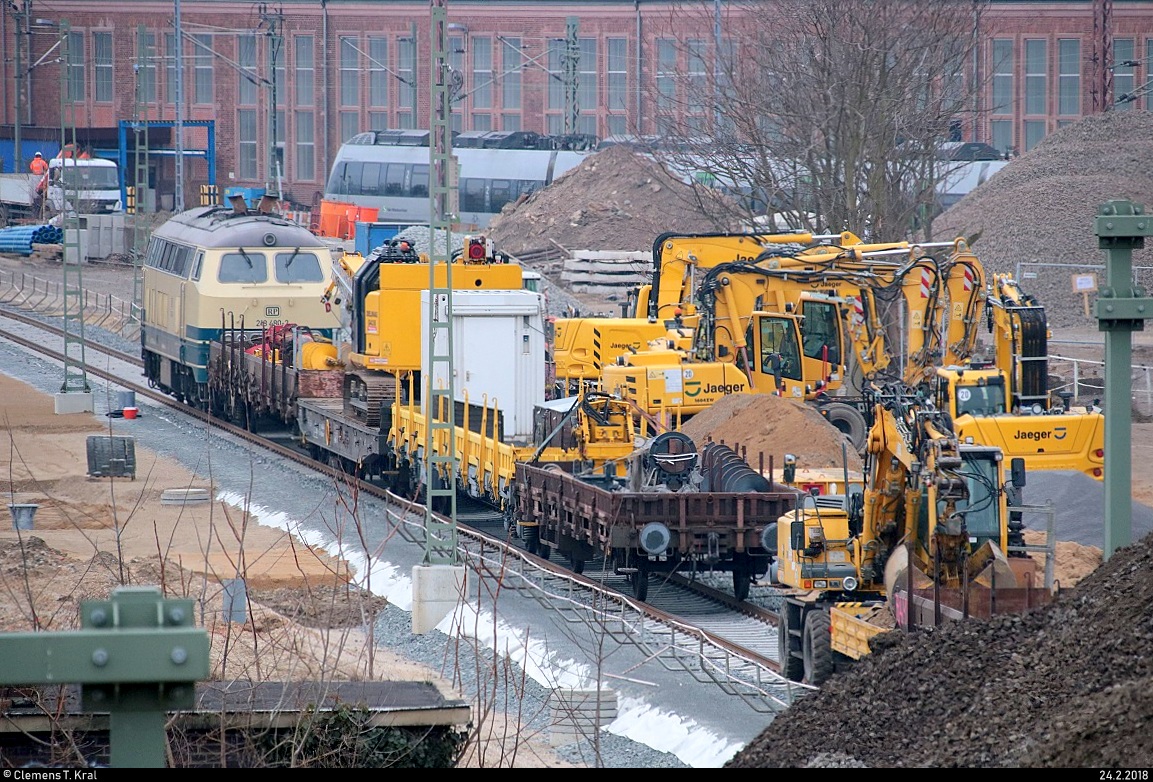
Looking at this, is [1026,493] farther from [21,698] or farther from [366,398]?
[21,698]

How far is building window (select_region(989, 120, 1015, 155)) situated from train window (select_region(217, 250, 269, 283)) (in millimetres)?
44805

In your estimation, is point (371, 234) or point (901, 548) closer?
point (901, 548)

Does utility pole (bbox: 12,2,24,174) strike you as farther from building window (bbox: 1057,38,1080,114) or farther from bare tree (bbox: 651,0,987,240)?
building window (bbox: 1057,38,1080,114)

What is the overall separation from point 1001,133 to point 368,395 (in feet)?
169

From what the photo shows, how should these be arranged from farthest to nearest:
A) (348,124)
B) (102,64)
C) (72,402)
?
(348,124) < (102,64) < (72,402)

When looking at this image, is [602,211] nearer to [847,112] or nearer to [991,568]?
[847,112]

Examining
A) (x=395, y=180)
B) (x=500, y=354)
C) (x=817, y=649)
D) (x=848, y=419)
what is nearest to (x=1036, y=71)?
(x=395, y=180)

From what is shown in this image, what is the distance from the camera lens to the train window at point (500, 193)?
62.6 meters

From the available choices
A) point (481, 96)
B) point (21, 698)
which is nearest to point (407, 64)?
point (481, 96)

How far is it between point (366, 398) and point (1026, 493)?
986cm

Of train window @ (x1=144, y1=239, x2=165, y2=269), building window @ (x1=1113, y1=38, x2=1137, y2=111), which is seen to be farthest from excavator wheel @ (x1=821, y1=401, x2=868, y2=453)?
building window @ (x1=1113, y1=38, x2=1137, y2=111)

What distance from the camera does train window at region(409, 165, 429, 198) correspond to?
63.5 meters

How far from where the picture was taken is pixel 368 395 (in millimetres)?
24594

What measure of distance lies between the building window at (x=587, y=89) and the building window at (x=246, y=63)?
48.6 ft
